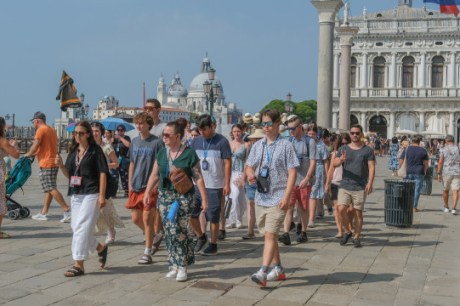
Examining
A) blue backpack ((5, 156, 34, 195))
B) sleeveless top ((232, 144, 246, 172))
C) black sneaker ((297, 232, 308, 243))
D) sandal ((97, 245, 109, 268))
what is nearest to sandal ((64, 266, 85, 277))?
sandal ((97, 245, 109, 268))

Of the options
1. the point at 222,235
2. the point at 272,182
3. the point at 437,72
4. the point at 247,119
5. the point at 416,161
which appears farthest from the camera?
the point at 437,72

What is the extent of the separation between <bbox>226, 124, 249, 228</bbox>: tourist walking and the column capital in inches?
357

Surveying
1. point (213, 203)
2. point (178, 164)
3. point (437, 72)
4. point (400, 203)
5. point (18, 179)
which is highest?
point (437, 72)

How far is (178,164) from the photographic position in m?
6.20

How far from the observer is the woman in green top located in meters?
6.11

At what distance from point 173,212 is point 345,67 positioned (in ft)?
71.6

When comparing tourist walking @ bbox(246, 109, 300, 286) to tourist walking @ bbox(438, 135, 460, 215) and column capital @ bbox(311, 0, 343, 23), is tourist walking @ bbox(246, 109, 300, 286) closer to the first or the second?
tourist walking @ bbox(438, 135, 460, 215)

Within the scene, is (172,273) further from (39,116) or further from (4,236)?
(39,116)

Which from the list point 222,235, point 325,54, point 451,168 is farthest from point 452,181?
point 325,54

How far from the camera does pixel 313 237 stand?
9023 millimetres

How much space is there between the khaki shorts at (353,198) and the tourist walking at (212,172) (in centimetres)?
166

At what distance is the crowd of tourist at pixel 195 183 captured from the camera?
6082 millimetres

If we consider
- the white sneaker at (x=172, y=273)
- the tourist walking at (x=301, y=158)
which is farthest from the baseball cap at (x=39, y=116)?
the white sneaker at (x=172, y=273)

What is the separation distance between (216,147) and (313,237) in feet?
7.63
